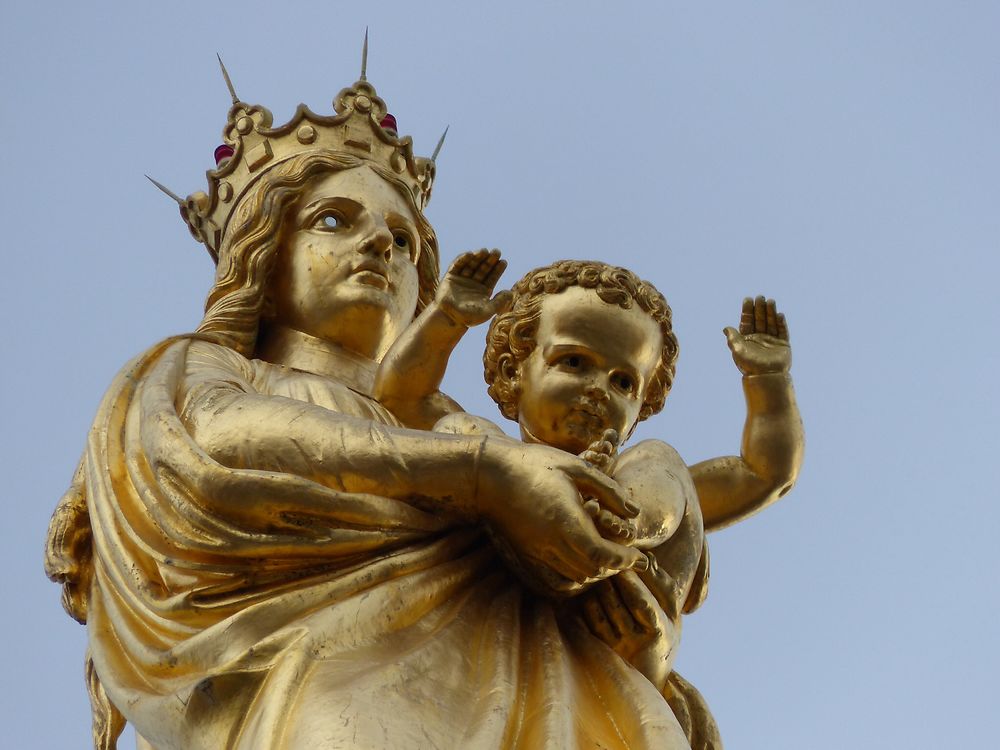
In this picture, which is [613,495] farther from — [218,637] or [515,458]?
[218,637]

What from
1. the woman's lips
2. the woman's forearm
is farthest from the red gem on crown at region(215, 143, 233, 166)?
the woman's forearm

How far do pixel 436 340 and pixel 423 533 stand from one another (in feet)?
3.60

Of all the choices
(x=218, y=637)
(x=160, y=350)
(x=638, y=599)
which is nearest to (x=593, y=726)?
(x=638, y=599)

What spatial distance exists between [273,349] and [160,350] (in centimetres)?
91

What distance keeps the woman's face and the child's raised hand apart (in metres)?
1.61

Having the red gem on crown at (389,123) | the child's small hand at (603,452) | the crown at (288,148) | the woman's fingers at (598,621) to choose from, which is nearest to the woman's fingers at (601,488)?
the child's small hand at (603,452)

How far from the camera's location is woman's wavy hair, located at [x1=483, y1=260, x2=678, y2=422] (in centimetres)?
746

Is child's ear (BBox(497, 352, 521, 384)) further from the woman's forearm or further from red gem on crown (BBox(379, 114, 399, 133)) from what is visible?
red gem on crown (BBox(379, 114, 399, 133))

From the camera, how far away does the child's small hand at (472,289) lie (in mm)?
7504

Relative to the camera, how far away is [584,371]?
7340mm

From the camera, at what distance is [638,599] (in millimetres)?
7008

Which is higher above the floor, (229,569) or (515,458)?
(515,458)

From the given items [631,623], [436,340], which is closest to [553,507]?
[631,623]

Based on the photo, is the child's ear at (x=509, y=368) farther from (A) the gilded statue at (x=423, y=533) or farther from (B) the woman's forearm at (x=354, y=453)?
(B) the woman's forearm at (x=354, y=453)
